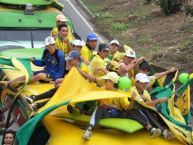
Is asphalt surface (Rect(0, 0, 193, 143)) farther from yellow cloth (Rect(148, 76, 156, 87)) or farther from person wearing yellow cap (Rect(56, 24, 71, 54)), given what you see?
yellow cloth (Rect(148, 76, 156, 87))

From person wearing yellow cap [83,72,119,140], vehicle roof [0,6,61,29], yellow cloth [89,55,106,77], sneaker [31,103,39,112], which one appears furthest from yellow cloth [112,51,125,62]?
vehicle roof [0,6,61,29]

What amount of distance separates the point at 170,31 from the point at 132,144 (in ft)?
45.0

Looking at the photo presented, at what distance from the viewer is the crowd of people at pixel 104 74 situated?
26.7 ft

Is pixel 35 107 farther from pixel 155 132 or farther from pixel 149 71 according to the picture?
pixel 149 71

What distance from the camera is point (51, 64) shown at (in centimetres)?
1084

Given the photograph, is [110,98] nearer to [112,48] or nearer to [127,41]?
[112,48]

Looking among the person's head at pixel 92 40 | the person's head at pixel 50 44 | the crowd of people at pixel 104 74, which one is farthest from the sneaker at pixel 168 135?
the person's head at pixel 92 40

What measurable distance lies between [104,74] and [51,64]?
118 cm

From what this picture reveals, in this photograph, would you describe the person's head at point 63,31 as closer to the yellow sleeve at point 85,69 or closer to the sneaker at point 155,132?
the yellow sleeve at point 85,69

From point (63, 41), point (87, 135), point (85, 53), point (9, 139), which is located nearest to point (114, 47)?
point (85, 53)

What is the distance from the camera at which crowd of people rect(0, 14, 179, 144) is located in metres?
8.15

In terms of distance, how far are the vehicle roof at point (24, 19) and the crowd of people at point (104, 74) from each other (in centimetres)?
108

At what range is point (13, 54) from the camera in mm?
12289

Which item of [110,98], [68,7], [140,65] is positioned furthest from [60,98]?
[68,7]
